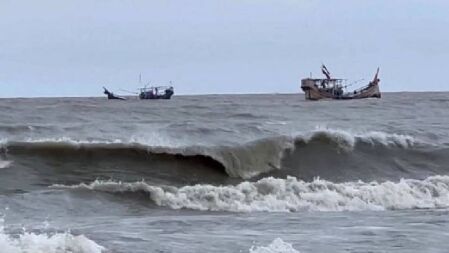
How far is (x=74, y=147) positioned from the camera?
19859 mm

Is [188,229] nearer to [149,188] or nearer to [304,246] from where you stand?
[304,246]

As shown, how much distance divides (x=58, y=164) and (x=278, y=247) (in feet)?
33.9

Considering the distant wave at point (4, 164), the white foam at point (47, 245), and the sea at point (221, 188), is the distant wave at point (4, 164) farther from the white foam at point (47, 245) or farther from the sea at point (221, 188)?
the white foam at point (47, 245)

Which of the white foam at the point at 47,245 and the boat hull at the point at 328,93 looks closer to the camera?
the white foam at the point at 47,245

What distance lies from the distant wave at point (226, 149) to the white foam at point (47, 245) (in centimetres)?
954

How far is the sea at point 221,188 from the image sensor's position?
10.1 m

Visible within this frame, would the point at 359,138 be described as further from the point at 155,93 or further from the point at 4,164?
the point at 155,93

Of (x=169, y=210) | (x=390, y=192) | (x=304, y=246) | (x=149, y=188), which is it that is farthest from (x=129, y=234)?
(x=390, y=192)

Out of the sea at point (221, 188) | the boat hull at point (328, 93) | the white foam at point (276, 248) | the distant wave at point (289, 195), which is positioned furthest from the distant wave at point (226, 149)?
the boat hull at point (328, 93)

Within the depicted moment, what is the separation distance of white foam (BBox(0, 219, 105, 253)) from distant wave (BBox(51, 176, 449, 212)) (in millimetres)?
6027

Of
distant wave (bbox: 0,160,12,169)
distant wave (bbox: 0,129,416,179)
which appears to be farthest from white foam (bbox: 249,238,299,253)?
distant wave (bbox: 0,160,12,169)

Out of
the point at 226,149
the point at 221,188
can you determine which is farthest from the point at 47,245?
the point at 226,149

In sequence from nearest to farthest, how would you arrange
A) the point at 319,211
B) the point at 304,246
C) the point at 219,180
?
the point at 304,246 → the point at 319,211 → the point at 219,180

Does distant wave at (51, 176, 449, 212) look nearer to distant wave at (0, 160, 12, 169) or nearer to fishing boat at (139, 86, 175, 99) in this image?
distant wave at (0, 160, 12, 169)
